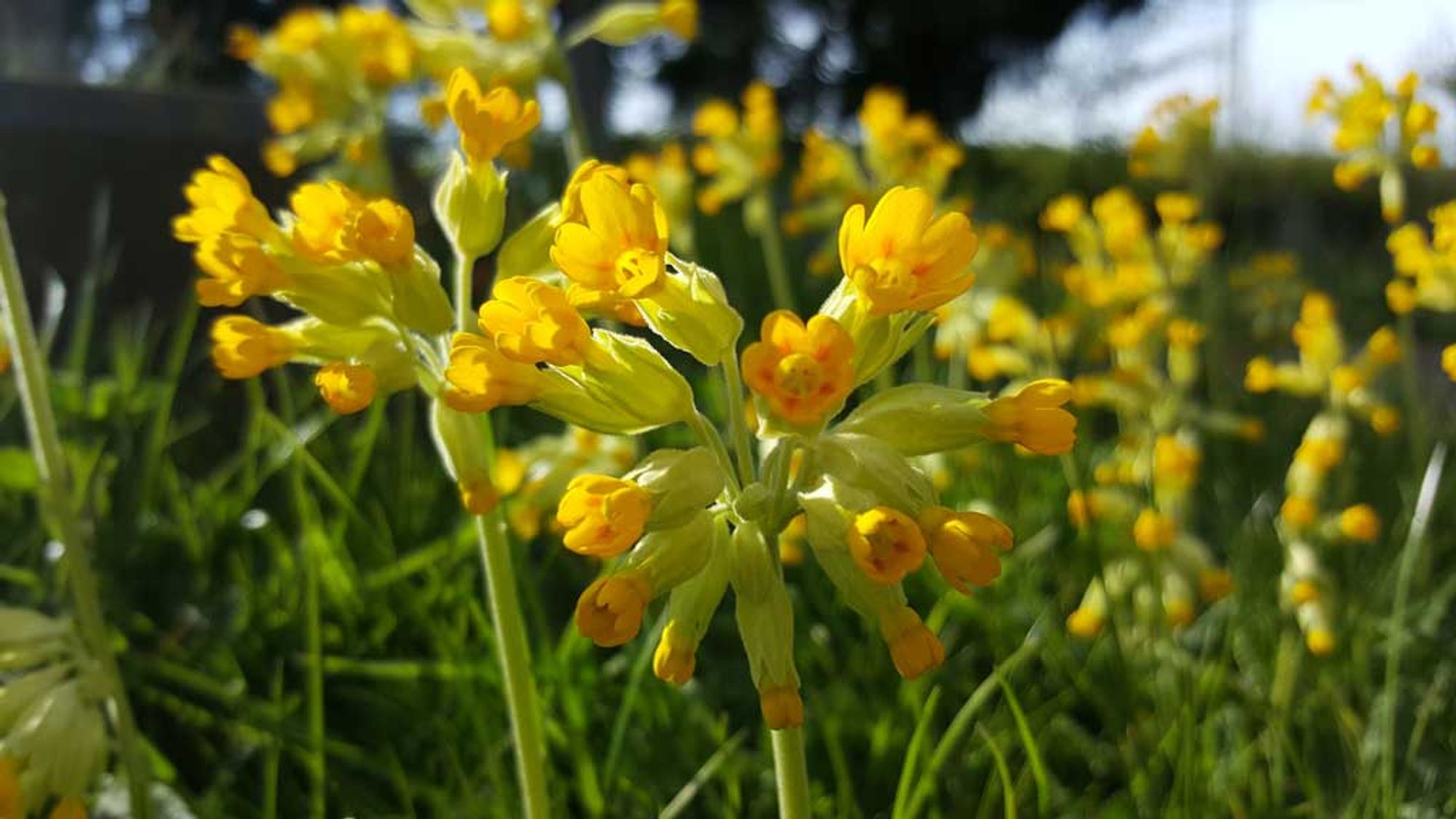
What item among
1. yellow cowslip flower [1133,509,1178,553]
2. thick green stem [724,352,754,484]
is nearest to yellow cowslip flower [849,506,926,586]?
thick green stem [724,352,754,484]

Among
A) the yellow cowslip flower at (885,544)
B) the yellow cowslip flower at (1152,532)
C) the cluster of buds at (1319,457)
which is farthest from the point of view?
the cluster of buds at (1319,457)

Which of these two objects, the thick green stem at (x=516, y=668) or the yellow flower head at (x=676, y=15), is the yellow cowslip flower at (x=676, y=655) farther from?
the yellow flower head at (x=676, y=15)

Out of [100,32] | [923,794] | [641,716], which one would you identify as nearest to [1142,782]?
[923,794]

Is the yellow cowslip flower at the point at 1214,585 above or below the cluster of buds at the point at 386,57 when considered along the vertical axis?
below

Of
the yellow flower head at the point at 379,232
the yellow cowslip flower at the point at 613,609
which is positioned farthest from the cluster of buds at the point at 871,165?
the yellow cowslip flower at the point at 613,609

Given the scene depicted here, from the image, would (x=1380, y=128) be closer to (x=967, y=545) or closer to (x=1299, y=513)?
(x=1299, y=513)

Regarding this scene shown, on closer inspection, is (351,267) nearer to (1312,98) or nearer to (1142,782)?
(1142,782)
